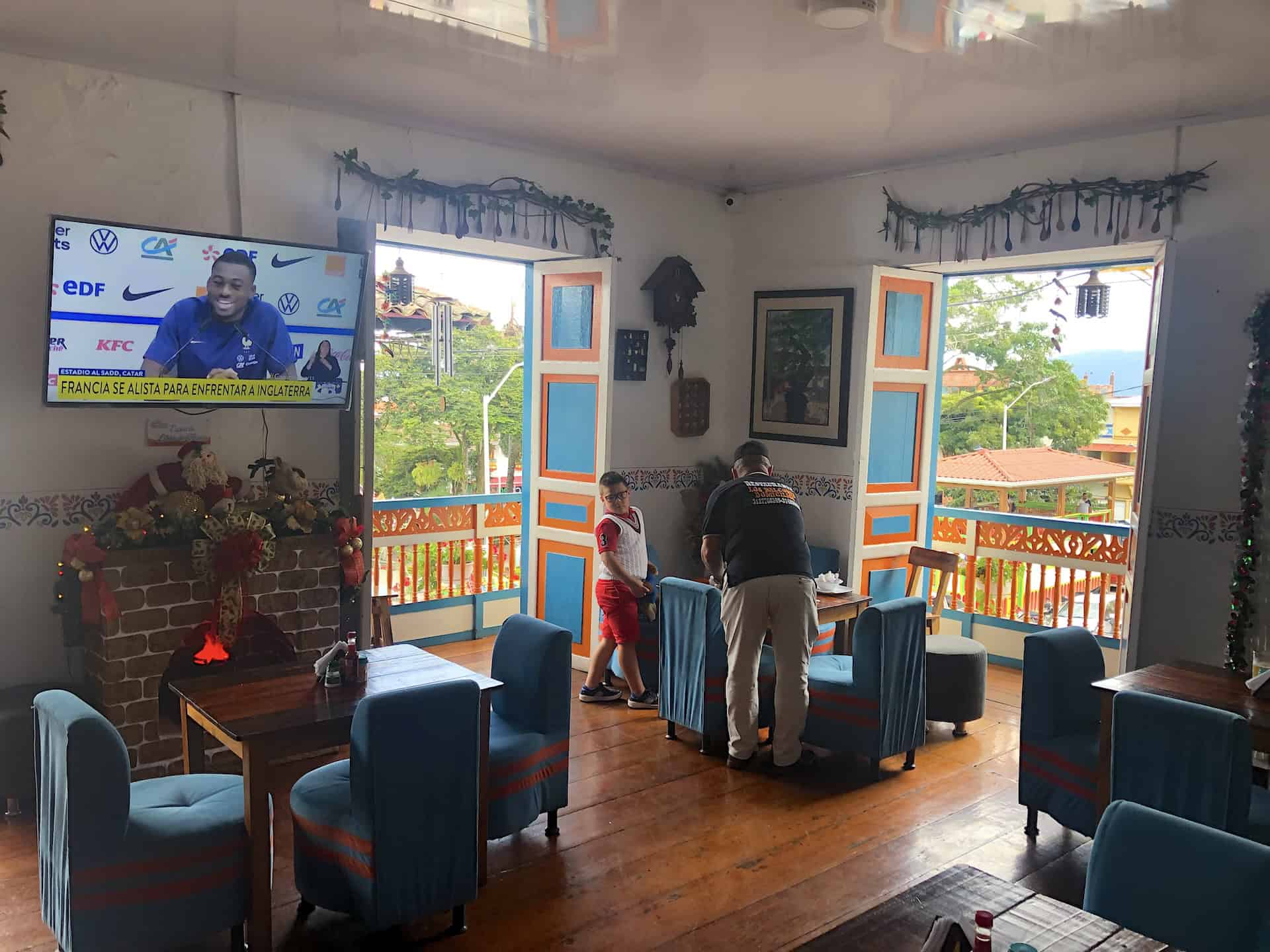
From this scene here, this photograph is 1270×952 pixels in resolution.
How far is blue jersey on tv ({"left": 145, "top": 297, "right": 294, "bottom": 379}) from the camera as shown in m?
4.24

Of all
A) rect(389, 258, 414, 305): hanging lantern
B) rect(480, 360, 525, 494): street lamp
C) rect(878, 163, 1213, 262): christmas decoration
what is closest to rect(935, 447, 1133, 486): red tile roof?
rect(878, 163, 1213, 262): christmas decoration

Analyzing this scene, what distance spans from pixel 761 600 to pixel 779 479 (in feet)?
7.38

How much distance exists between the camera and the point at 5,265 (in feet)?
13.6

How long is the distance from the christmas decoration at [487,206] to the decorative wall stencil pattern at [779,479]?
1459 millimetres

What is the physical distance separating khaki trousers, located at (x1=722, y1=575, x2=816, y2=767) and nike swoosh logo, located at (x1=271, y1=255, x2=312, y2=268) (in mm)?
2501

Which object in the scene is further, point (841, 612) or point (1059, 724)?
point (841, 612)

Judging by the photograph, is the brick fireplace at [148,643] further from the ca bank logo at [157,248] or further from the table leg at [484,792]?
the table leg at [484,792]

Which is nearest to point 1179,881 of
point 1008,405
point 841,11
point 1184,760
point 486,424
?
point 1184,760

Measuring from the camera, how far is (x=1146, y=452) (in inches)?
190

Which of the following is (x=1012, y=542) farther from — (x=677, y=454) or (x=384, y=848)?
(x=384, y=848)

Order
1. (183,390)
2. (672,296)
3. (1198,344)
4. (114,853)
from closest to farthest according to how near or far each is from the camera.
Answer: (114,853)
(183,390)
(1198,344)
(672,296)

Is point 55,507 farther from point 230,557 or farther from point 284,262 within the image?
point 284,262

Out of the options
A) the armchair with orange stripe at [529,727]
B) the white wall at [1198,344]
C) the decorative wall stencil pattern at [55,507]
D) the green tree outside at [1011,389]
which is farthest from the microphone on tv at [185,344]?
the green tree outside at [1011,389]

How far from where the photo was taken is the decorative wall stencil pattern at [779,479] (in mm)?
6270
